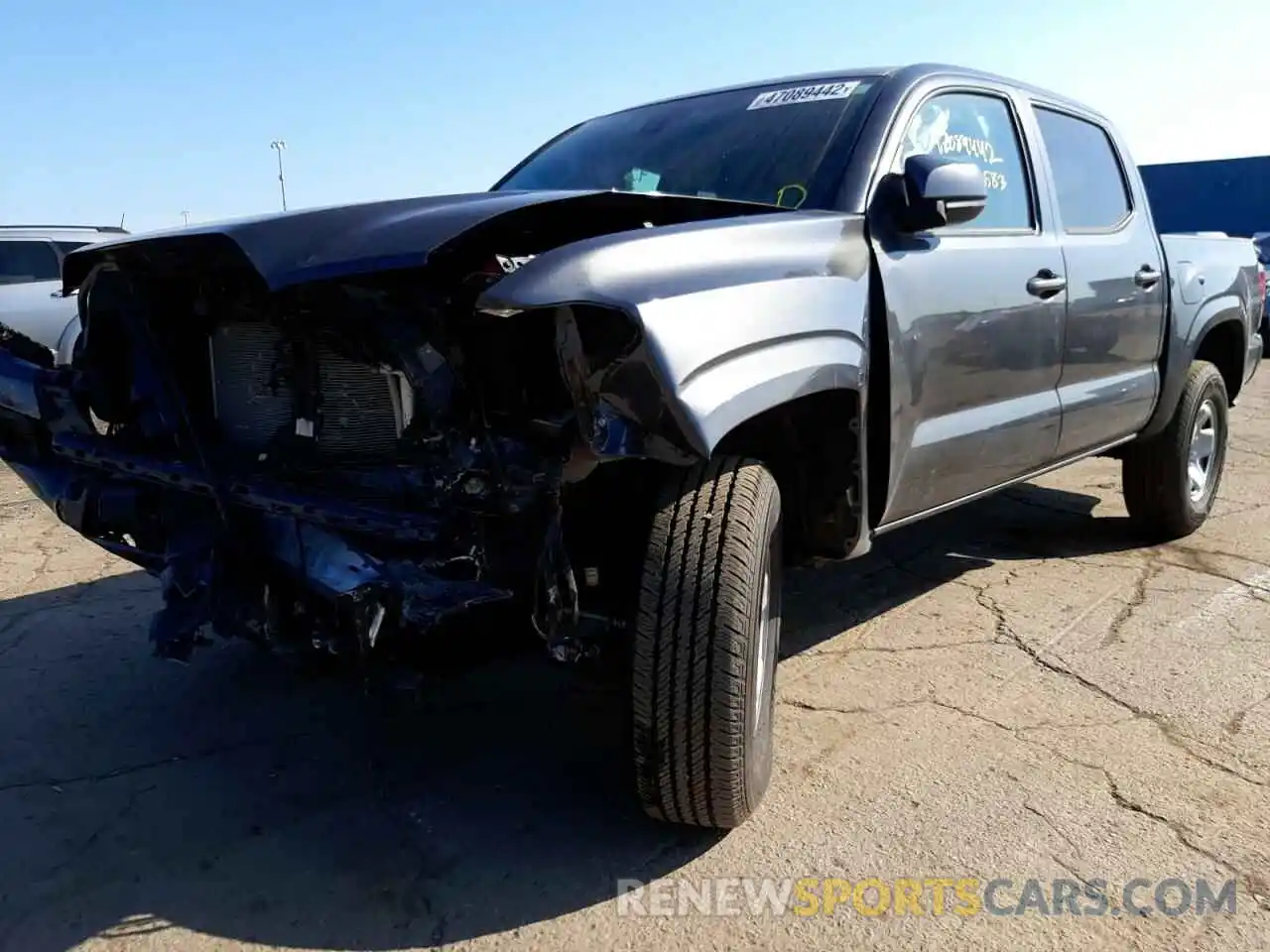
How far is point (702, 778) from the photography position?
2.33 metres

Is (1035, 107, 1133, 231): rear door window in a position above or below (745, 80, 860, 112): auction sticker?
below

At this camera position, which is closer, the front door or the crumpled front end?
the crumpled front end

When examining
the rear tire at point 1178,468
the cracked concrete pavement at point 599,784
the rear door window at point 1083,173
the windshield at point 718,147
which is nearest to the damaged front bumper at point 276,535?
the cracked concrete pavement at point 599,784

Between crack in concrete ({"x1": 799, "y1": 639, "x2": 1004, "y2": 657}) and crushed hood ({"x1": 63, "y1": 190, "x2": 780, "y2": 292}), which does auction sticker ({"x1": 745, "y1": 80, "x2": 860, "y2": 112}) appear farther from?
crack in concrete ({"x1": 799, "y1": 639, "x2": 1004, "y2": 657})

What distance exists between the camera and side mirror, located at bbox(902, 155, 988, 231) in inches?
109

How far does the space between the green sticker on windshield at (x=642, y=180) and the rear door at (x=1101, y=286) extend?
1.49 m

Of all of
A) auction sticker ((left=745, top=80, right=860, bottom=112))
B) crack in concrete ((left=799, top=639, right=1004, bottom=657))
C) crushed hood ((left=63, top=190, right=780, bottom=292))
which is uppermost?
auction sticker ((left=745, top=80, right=860, bottom=112))

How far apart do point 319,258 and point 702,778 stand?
1380mm

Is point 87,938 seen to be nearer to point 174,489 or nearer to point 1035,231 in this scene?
point 174,489

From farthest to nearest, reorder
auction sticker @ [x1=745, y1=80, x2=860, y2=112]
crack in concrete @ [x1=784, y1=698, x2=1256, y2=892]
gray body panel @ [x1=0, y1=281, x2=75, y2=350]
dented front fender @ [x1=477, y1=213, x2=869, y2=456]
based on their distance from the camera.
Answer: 1. gray body panel @ [x1=0, y1=281, x2=75, y2=350]
2. auction sticker @ [x1=745, y1=80, x2=860, y2=112]
3. crack in concrete @ [x1=784, y1=698, x2=1256, y2=892]
4. dented front fender @ [x1=477, y1=213, x2=869, y2=456]

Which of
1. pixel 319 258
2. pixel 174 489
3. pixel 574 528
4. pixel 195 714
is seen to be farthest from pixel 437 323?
pixel 195 714

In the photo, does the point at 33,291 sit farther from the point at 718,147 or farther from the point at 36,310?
the point at 718,147

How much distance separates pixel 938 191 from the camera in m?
2.77

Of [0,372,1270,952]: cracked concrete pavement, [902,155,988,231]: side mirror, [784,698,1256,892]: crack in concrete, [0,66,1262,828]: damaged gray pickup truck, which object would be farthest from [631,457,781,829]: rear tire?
[902,155,988,231]: side mirror
